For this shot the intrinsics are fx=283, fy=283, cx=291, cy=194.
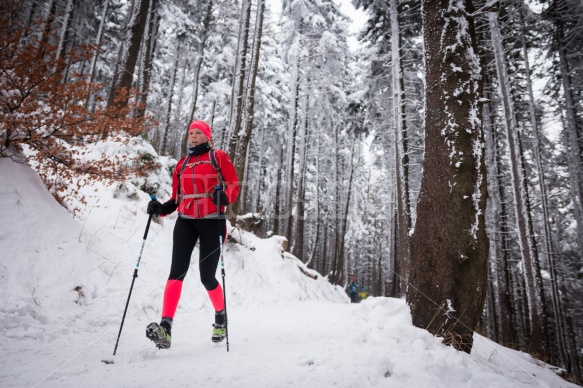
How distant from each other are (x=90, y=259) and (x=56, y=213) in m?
0.90

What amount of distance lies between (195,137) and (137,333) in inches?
99.1

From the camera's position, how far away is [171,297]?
2.96 meters

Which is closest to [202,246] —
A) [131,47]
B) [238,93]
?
[238,93]

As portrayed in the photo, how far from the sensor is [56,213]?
4.33 m

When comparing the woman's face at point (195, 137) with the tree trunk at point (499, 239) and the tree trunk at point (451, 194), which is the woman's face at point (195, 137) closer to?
the tree trunk at point (451, 194)

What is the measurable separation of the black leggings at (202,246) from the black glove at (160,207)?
307 millimetres

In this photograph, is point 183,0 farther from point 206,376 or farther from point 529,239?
point 529,239

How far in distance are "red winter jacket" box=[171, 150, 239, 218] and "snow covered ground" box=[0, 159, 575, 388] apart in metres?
1.49

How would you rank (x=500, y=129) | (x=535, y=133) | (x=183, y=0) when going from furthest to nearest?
(x=500, y=129)
(x=183, y=0)
(x=535, y=133)

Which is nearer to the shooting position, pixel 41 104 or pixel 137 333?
pixel 137 333

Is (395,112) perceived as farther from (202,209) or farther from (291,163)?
(202,209)

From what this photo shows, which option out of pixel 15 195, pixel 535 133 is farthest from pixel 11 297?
pixel 535 133

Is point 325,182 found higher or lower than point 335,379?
higher

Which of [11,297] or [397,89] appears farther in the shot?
[397,89]
